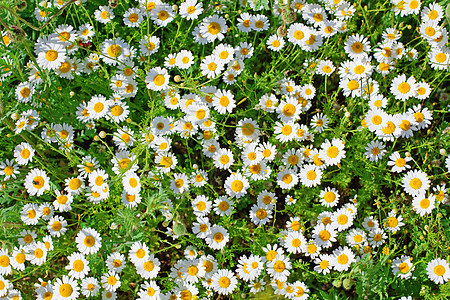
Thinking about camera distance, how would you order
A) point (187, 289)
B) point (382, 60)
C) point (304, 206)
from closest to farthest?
1. point (187, 289)
2. point (304, 206)
3. point (382, 60)

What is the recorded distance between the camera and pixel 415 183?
3.52m

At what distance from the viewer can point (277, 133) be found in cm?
361

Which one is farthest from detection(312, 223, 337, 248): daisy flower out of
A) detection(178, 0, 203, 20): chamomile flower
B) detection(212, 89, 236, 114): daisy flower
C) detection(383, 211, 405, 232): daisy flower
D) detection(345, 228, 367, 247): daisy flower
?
detection(178, 0, 203, 20): chamomile flower

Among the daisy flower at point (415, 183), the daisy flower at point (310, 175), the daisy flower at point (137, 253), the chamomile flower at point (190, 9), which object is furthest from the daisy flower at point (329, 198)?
the chamomile flower at point (190, 9)

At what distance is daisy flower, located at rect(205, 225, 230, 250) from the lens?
334 centimetres

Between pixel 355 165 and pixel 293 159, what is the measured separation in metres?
0.61

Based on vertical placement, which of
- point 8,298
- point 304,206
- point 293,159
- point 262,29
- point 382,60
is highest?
point 262,29

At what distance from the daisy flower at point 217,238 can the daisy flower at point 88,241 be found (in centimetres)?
94

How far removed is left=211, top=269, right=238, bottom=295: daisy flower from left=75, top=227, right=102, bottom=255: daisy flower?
1.04 meters

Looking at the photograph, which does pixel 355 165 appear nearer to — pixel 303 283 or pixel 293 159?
pixel 293 159

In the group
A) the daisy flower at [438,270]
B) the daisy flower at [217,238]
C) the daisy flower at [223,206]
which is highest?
the daisy flower at [223,206]

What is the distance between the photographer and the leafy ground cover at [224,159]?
11.0 feet

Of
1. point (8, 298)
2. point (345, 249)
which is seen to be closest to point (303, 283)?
point (345, 249)

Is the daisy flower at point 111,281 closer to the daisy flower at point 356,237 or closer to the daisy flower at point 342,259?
the daisy flower at point 342,259
